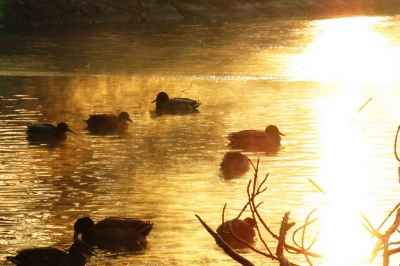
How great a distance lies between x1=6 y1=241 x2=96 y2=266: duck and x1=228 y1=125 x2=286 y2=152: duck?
7.19 metres

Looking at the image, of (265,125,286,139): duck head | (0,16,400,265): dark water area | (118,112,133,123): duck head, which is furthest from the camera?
(118,112,133,123): duck head

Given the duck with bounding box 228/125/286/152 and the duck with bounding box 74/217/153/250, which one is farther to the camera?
the duck with bounding box 228/125/286/152

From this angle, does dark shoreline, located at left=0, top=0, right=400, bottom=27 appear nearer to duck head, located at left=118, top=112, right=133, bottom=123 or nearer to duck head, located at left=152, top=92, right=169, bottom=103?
duck head, located at left=152, top=92, right=169, bottom=103

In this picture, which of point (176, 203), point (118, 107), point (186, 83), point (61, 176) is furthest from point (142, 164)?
point (186, 83)

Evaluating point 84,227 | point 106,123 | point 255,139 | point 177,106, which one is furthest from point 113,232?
point 177,106

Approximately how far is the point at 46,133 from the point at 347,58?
58.4 ft

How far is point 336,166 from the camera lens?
594 inches

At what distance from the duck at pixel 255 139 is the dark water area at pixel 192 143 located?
233 mm

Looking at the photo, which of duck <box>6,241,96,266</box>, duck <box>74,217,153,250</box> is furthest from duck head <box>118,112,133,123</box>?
duck <box>6,241,96,266</box>

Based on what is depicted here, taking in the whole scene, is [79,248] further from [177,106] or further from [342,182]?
[177,106]

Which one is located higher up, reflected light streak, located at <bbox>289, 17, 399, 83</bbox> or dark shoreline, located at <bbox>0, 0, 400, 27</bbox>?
dark shoreline, located at <bbox>0, 0, 400, 27</bbox>

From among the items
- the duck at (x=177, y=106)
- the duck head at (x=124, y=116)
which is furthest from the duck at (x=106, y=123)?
the duck at (x=177, y=106)

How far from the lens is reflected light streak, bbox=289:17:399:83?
2757 cm

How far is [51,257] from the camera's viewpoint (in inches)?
386
